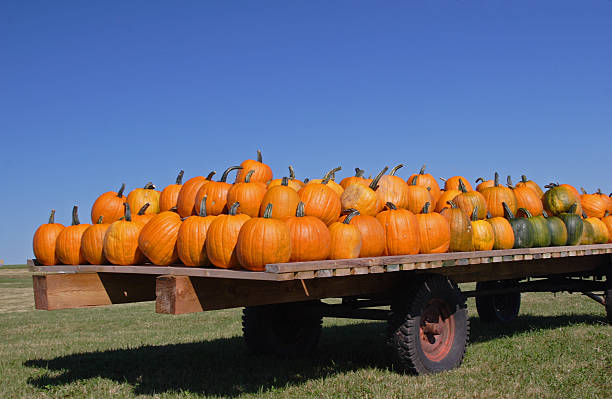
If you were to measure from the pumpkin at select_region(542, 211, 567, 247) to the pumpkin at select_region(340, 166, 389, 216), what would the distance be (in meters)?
2.91

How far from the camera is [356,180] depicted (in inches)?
263

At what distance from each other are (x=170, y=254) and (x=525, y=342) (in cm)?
486

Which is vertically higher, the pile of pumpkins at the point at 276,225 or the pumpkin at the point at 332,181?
the pumpkin at the point at 332,181

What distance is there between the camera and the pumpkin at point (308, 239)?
486cm

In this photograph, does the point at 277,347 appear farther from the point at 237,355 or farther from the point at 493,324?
the point at 493,324

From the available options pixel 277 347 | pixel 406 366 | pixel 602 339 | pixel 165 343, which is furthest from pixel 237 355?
pixel 602 339

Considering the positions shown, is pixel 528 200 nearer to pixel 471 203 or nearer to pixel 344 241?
pixel 471 203

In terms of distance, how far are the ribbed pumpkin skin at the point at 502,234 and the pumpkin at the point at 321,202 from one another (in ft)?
7.61

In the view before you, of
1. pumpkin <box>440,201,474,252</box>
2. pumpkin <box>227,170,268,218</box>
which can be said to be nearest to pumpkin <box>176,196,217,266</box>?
pumpkin <box>227,170,268,218</box>

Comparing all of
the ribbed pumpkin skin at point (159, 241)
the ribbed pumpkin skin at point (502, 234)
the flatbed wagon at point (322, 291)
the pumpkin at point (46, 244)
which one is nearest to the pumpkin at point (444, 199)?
the ribbed pumpkin skin at point (502, 234)

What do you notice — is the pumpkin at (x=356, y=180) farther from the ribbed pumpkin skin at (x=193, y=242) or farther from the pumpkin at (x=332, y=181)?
the ribbed pumpkin skin at (x=193, y=242)

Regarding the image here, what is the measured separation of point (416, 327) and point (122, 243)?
291 cm

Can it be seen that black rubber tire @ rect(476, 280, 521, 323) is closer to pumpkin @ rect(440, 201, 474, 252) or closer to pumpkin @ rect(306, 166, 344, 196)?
pumpkin @ rect(440, 201, 474, 252)

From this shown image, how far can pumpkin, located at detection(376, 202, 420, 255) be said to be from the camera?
5758 millimetres
